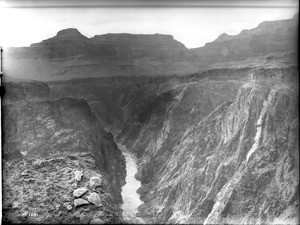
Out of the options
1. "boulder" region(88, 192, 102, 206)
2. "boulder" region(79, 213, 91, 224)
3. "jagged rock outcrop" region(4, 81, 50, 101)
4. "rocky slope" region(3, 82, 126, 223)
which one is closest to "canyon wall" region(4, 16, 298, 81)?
"jagged rock outcrop" region(4, 81, 50, 101)

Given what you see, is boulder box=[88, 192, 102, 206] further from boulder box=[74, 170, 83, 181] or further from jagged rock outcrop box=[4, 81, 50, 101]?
jagged rock outcrop box=[4, 81, 50, 101]

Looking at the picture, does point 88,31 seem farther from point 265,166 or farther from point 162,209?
point 265,166

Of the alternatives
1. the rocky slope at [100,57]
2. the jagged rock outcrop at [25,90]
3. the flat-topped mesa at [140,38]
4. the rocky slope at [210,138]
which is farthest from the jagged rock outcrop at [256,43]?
the jagged rock outcrop at [25,90]

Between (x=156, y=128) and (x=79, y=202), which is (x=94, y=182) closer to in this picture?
(x=79, y=202)

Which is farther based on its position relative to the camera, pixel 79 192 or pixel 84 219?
pixel 79 192

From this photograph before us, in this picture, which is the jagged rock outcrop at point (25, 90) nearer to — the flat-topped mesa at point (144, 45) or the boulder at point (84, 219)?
the flat-topped mesa at point (144, 45)

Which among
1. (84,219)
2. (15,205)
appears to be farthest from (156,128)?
(15,205)
